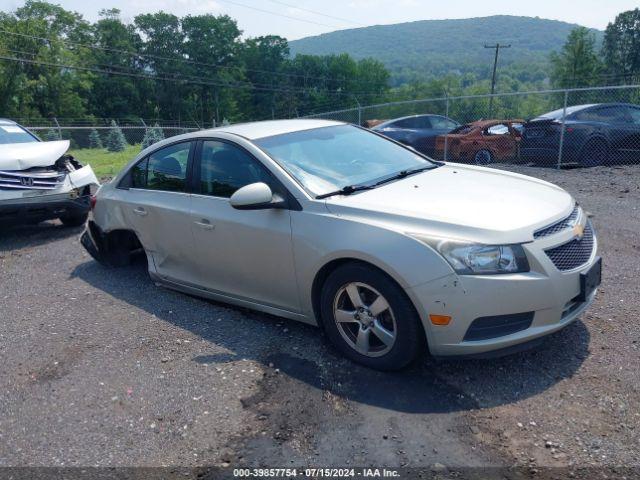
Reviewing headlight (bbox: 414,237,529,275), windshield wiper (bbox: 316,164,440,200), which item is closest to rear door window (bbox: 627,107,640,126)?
windshield wiper (bbox: 316,164,440,200)

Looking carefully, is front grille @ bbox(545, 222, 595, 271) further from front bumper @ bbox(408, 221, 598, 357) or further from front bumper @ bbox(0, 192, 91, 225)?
front bumper @ bbox(0, 192, 91, 225)

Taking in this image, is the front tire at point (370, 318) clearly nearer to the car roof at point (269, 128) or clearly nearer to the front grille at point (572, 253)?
the front grille at point (572, 253)

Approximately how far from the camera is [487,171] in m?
4.55

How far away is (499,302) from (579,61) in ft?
224

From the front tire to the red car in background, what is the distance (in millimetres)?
10172

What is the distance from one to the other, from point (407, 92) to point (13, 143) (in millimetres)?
69584

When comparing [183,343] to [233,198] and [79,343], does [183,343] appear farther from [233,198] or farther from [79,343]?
[233,198]

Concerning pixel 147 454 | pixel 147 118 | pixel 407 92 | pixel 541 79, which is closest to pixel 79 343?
pixel 147 454

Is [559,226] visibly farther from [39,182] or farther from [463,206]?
[39,182]

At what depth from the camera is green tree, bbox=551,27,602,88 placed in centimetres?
6084

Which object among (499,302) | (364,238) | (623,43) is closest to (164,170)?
(364,238)

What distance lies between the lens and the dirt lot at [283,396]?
279cm

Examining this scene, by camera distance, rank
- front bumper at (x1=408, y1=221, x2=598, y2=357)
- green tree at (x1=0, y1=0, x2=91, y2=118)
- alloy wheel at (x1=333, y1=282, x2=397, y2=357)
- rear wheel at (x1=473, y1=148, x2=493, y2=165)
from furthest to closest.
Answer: green tree at (x1=0, y1=0, x2=91, y2=118) → rear wheel at (x1=473, y1=148, x2=493, y2=165) → alloy wheel at (x1=333, y1=282, x2=397, y2=357) → front bumper at (x1=408, y1=221, x2=598, y2=357)

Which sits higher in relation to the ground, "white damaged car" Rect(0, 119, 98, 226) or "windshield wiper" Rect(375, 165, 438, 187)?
"windshield wiper" Rect(375, 165, 438, 187)
